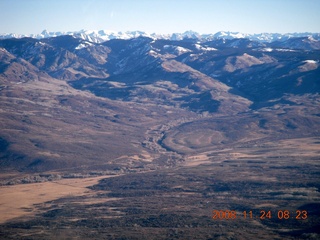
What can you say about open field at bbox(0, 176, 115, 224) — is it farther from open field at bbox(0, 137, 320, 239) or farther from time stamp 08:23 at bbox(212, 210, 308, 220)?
time stamp 08:23 at bbox(212, 210, 308, 220)

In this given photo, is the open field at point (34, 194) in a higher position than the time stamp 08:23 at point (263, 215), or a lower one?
higher

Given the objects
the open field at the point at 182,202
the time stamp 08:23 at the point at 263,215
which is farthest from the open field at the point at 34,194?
the time stamp 08:23 at the point at 263,215

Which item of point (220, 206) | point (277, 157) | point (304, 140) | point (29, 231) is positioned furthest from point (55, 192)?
point (304, 140)

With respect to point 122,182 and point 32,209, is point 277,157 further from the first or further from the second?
point 32,209

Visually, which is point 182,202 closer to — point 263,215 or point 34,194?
point 263,215

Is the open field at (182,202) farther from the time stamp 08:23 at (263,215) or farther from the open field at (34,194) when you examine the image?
the time stamp 08:23 at (263,215)

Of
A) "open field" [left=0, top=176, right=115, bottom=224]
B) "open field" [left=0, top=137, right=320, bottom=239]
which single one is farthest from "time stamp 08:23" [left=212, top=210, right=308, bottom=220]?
"open field" [left=0, top=176, right=115, bottom=224]

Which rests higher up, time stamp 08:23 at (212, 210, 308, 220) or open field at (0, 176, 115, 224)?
open field at (0, 176, 115, 224)

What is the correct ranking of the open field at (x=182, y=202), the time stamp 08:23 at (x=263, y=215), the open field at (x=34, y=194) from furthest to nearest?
1. the open field at (x=34, y=194)
2. the time stamp 08:23 at (x=263, y=215)
3. the open field at (x=182, y=202)
